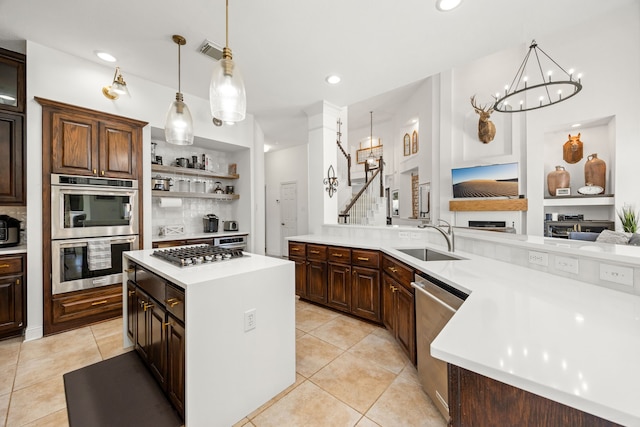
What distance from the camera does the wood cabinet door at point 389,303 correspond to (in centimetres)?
235

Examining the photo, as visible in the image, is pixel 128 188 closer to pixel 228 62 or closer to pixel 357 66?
pixel 228 62

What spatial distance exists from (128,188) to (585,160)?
7.37 metres

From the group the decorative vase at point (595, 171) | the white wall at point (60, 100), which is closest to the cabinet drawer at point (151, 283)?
the white wall at point (60, 100)

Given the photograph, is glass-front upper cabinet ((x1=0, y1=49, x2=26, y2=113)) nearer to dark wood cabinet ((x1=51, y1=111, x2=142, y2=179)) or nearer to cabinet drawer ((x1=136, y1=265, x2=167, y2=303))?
dark wood cabinet ((x1=51, y1=111, x2=142, y2=179))

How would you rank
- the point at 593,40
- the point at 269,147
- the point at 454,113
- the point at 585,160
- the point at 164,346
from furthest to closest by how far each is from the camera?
1. the point at 269,147
2. the point at 454,113
3. the point at 585,160
4. the point at 593,40
5. the point at 164,346

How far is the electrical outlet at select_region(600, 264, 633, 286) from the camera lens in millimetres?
1208

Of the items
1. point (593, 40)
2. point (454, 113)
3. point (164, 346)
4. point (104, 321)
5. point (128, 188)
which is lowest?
point (104, 321)

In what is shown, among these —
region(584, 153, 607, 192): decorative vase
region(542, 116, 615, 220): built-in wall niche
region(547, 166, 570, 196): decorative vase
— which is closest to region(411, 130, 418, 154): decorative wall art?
→ region(542, 116, 615, 220): built-in wall niche

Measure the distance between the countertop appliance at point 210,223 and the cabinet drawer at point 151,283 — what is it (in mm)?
2291

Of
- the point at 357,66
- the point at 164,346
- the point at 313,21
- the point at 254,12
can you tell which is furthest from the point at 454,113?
the point at 164,346

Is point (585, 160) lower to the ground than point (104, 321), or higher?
higher

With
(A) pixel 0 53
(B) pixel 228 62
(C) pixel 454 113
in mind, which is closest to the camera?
(B) pixel 228 62

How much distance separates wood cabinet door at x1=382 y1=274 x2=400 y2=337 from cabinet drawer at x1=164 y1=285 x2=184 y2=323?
1.70 metres

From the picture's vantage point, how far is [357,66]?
2953mm
